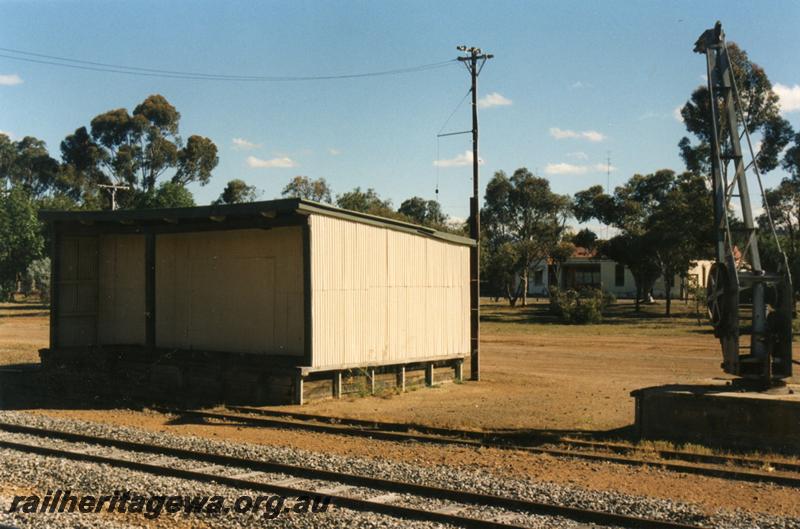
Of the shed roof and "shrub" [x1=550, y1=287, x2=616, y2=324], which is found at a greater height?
the shed roof

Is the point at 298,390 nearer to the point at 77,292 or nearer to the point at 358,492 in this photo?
the point at 358,492

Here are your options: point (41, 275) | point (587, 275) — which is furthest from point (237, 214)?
point (587, 275)

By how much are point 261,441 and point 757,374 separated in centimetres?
800

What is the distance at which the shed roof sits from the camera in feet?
49.6

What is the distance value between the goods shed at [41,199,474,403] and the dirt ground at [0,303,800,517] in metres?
1.08

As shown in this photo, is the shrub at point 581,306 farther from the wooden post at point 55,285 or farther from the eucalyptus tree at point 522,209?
the wooden post at point 55,285

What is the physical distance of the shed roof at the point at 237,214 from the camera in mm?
15125

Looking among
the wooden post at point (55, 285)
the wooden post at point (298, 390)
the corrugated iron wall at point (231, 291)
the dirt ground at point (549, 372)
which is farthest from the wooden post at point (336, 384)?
the wooden post at point (55, 285)

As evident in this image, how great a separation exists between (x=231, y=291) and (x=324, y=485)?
9.04m

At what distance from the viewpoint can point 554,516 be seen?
7.75 metres

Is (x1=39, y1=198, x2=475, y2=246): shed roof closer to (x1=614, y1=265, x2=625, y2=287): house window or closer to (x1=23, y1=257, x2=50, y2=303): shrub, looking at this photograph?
(x1=23, y1=257, x2=50, y2=303): shrub

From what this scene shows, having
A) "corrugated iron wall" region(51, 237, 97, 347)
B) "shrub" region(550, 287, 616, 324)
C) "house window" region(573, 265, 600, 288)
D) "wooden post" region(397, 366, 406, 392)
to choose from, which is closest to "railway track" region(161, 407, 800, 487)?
"wooden post" region(397, 366, 406, 392)

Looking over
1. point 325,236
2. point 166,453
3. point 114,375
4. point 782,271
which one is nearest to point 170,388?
point 114,375

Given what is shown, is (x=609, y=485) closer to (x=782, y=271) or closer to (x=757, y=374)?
(x=757, y=374)
